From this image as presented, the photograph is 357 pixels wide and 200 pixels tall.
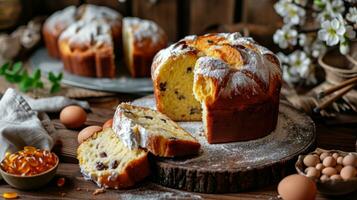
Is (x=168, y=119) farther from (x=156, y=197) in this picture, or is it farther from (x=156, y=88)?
(x=156, y=197)

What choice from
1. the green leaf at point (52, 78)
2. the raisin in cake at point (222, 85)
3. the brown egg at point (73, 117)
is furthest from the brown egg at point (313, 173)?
the green leaf at point (52, 78)

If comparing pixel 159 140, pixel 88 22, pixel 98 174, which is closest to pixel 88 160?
pixel 98 174

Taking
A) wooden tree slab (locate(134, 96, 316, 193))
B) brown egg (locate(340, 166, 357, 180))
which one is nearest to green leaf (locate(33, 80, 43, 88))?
wooden tree slab (locate(134, 96, 316, 193))

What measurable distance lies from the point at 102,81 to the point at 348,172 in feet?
5.12

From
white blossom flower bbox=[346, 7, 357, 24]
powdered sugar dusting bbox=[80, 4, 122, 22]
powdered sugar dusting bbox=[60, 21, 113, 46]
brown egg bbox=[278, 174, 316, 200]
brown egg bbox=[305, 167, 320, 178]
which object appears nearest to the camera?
brown egg bbox=[278, 174, 316, 200]

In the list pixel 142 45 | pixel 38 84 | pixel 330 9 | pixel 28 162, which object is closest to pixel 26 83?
pixel 38 84

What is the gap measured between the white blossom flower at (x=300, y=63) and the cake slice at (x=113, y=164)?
50.2 inches

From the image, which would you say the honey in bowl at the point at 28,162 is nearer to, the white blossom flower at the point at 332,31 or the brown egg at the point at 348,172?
the brown egg at the point at 348,172

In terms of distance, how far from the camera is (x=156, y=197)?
2100 millimetres

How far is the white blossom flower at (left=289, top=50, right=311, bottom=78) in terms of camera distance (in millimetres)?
3113

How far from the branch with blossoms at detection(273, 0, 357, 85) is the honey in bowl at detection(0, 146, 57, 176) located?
1.34m

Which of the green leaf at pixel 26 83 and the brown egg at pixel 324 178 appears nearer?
the brown egg at pixel 324 178

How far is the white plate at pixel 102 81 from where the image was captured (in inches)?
121

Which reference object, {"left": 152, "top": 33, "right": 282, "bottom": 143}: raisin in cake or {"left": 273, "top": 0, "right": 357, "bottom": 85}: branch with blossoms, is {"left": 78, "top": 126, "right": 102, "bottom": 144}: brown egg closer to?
{"left": 152, "top": 33, "right": 282, "bottom": 143}: raisin in cake
